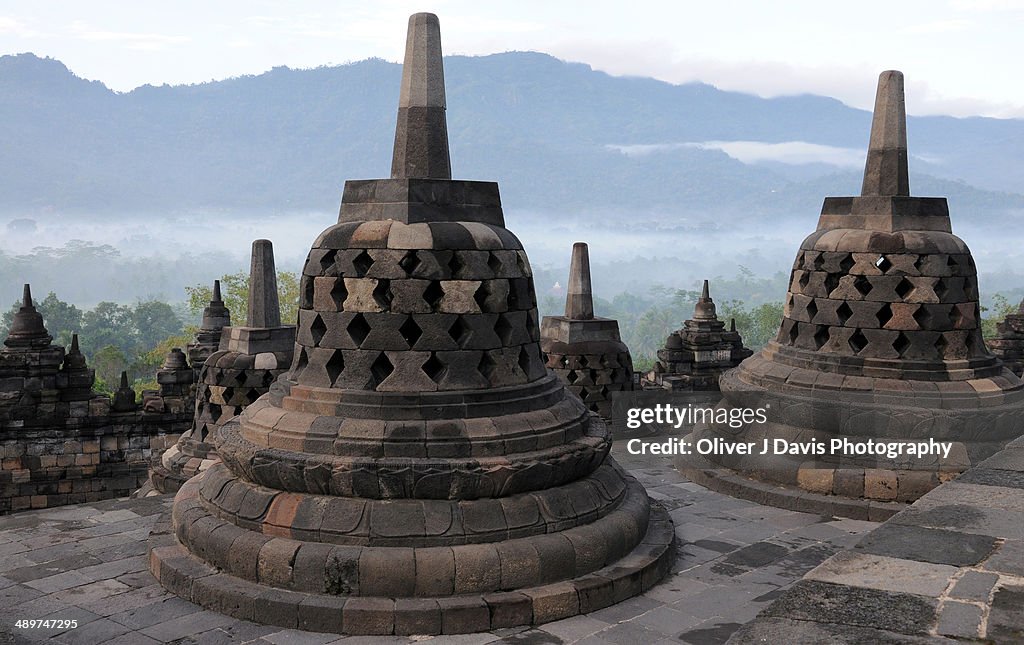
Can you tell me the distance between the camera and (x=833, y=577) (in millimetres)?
3178

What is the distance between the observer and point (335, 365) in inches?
236

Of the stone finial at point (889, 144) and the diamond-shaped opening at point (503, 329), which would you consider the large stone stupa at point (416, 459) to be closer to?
the diamond-shaped opening at point (503, 329)

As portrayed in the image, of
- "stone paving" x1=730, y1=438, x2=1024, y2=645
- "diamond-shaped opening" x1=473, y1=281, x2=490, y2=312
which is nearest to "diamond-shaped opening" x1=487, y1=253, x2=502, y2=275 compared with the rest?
"diamond-shaped opening" x1=473, y1=281, x2=490, y2=312

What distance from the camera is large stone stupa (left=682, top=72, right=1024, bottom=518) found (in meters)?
7.91

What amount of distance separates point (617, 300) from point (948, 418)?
152m

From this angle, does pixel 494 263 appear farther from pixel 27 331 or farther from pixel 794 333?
pixel 27 331

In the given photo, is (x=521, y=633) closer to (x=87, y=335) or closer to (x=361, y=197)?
→ (x=361, y=197)

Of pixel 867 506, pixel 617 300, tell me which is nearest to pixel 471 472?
pixel 867 506

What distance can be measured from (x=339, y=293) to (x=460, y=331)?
0.85 metres

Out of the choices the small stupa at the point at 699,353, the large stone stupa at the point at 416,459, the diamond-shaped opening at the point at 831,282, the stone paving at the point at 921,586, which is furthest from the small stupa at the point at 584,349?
the small stupa at the point at 699,353

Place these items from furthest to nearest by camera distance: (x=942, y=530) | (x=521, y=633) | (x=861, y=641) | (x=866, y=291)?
(x=866, y=291), (x=521, y=633), (x=942, y=530), (x=861, y=641)

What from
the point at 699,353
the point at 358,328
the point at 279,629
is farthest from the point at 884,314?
the point at 699,353

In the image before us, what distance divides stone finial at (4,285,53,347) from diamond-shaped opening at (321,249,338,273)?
17748 mm

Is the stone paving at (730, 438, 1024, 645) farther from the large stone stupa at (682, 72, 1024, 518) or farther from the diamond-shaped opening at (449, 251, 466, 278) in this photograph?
the large stone stupa at (682, 72, 1024, 518)
